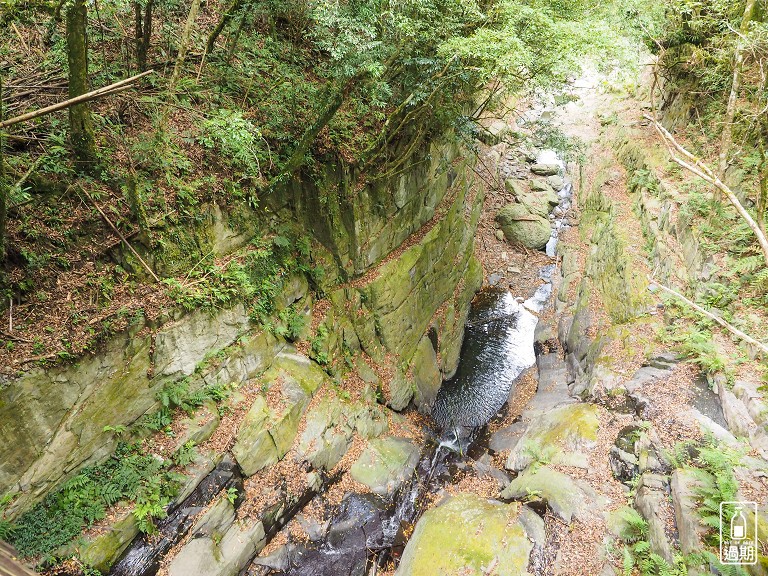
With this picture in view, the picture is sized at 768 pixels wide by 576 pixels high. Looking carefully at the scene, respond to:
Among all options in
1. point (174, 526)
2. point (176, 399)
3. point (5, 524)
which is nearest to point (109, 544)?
Result: point (174, 526)

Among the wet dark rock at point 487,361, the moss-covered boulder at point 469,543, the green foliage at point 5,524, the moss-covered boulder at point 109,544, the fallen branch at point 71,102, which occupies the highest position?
the fallen branch at point 71,102

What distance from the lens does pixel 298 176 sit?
31.8 ft

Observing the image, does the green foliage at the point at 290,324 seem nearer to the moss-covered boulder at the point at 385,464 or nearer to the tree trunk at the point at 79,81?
the moss-covered boulder at the point at 385,464

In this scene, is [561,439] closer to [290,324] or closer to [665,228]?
[290,324]

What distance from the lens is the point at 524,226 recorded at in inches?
846

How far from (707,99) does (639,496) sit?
1415cm

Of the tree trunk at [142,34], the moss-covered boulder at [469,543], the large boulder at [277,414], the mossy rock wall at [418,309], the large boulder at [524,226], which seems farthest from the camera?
the large boulder at [524,226]

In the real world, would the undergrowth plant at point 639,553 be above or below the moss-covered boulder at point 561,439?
above

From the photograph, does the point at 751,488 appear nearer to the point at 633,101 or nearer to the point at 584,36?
the point at 584,36

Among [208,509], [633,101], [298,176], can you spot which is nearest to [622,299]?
[298,176]

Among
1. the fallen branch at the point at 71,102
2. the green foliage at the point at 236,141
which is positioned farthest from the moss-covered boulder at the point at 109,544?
the green foliage at the point at 236,141

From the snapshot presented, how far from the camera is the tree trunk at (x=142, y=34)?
24.1 ft

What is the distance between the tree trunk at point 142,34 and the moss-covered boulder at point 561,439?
12.2m

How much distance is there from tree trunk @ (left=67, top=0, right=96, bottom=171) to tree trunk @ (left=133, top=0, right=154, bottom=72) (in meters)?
1.89
